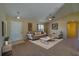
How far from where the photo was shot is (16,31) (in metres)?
1.89

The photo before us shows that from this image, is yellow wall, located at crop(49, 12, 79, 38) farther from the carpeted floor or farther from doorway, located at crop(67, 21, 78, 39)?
the carpeted floor

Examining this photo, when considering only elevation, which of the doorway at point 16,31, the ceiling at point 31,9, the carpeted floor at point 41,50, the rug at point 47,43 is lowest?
the carpeted floor at point 41,50

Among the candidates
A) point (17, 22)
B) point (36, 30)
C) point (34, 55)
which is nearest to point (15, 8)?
point (17, 22)

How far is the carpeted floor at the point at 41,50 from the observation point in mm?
1872

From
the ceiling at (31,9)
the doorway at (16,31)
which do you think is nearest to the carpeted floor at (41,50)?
the doorway at (16,31)

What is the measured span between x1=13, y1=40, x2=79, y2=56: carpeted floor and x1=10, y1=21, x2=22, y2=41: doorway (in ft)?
0.56

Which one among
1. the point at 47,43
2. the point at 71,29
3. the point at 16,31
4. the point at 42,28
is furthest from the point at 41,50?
the point at 71,29

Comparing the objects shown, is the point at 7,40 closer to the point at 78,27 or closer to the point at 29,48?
the point at 29,48

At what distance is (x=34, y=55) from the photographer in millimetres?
1938

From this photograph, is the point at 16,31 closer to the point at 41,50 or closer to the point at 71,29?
the point at 41,50

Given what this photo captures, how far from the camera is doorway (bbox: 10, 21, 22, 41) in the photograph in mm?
1850

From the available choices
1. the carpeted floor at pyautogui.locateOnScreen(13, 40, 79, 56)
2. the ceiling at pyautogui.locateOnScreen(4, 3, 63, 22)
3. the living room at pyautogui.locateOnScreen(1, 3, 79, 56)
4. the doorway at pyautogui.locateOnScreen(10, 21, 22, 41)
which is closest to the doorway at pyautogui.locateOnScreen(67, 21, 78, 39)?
the living room at pyautogui.locateOnScreen(1, 3, 79, 56)

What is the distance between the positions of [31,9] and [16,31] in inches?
22.0

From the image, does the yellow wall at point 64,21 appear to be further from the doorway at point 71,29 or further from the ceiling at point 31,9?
the ceiling at point 31,9
